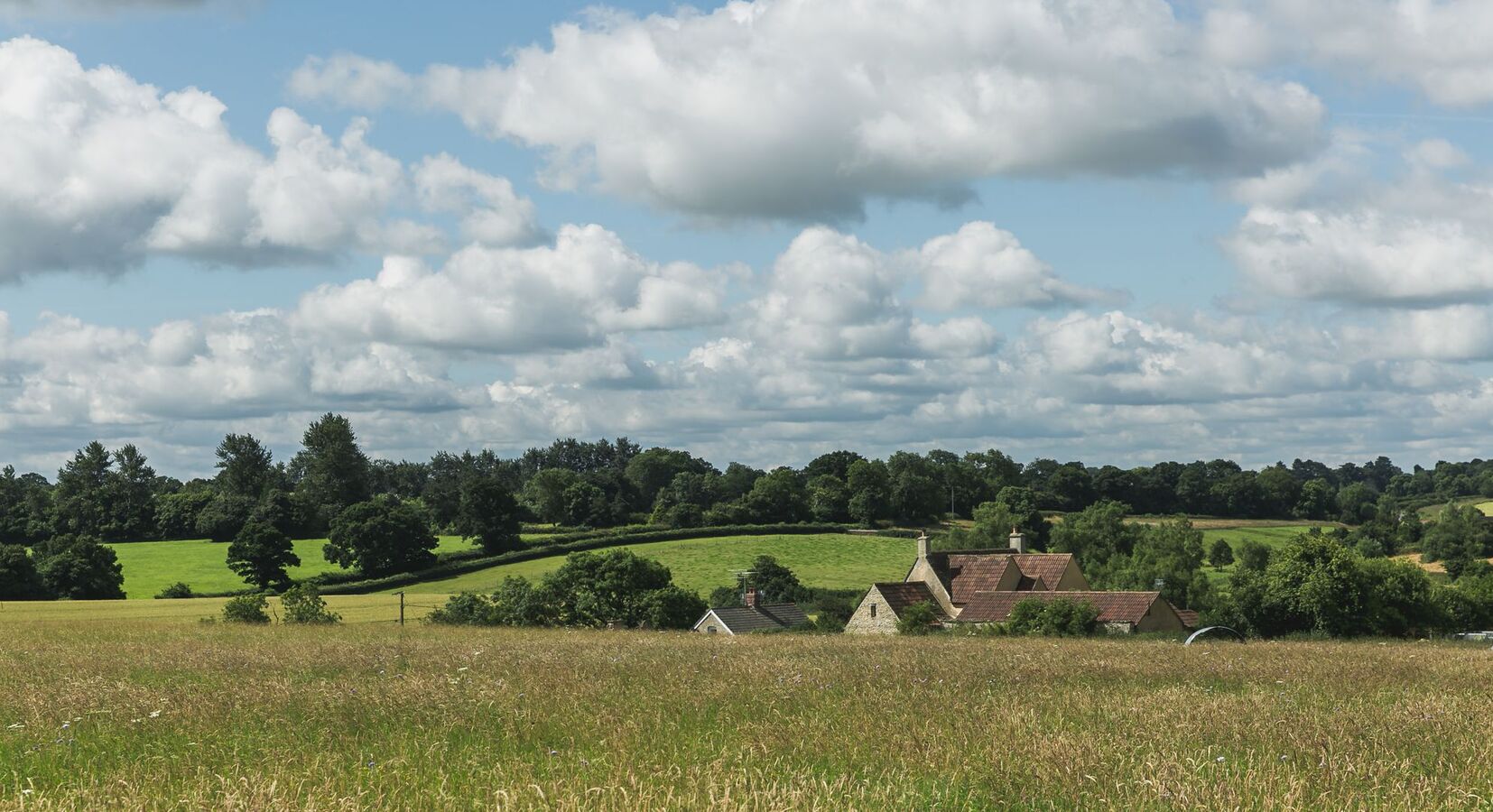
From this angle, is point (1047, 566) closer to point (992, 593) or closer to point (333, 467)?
point (992, 593)

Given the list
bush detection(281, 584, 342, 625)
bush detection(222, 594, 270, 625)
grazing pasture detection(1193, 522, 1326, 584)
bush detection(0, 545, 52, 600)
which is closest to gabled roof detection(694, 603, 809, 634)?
bush detection(281, 584, 342, 625)

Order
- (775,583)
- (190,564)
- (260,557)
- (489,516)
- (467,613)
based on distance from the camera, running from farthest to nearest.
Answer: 1. (489,516)
2. (190,564)
3. (260,557)
4. (775,583)
5. (467,613)

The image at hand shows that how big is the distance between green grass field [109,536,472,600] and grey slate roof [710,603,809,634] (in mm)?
46283

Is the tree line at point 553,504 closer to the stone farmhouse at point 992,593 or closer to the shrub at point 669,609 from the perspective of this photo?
the stone farmhouse at point 992,593

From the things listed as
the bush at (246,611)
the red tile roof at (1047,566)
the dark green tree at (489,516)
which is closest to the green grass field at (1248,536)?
the red tile roof at (1047,566)

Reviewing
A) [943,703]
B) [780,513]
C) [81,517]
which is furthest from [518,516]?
[943,703]

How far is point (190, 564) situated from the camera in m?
114

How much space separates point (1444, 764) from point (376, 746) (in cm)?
889

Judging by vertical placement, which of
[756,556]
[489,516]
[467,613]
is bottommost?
[467,613]

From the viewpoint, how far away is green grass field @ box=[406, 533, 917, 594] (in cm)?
9869

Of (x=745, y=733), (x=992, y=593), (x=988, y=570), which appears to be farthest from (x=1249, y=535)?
(x=745, y=733)

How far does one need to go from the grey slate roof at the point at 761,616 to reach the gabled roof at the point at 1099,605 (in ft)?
36.3

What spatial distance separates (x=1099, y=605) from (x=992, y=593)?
7432mm

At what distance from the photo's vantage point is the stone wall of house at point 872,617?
223 feet
